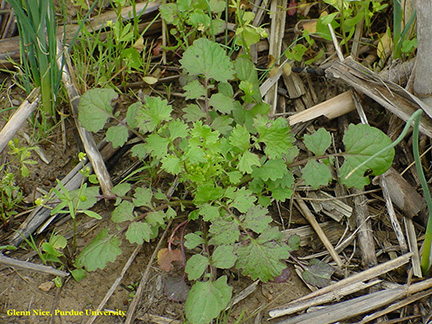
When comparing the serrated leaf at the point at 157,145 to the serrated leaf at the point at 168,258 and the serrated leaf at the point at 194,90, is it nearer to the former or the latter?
the serrated leaf at the point at 194,90

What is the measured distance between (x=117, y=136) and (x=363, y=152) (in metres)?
1.21

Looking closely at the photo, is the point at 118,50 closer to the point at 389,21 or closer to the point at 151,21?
the point at 151,21

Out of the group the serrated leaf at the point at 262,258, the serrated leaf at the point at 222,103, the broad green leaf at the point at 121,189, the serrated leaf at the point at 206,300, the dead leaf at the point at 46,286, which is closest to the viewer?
the serrated leaf at the point at 206,300

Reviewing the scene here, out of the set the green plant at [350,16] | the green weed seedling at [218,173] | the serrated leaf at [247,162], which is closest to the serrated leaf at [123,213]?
the green weed seedling at [218,173]

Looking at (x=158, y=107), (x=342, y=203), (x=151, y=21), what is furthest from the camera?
(x=151, y=21)

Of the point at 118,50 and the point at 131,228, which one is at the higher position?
the point at 118,50

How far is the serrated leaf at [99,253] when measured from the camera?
6.41ft

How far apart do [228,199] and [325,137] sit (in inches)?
22.4

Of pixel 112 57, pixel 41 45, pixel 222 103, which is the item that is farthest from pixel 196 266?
pixel 112 57

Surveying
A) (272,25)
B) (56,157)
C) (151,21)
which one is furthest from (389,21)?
(56,157)

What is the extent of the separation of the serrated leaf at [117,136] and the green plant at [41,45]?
37 centimetres

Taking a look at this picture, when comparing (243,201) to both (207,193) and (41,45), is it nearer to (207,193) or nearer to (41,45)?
(207,193)

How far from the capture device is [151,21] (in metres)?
2.80

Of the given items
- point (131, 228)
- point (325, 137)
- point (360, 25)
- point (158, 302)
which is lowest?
point (158, 302)
